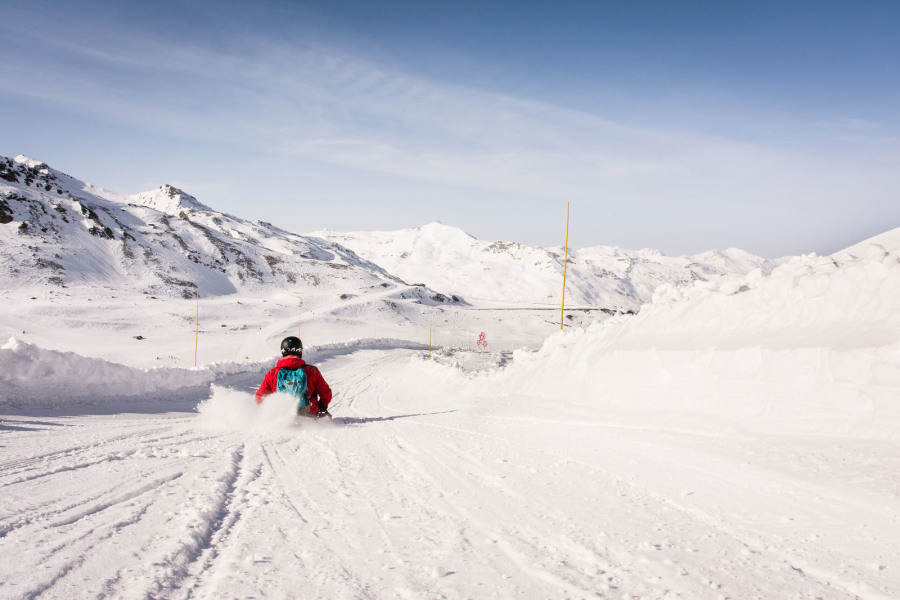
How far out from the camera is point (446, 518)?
370cm

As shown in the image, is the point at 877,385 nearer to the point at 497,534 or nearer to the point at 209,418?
the point at 497,534

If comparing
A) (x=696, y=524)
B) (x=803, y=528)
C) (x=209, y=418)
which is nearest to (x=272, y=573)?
(x=696, y=524)

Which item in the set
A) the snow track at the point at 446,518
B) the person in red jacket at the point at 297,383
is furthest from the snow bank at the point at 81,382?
the snow track at the point at 446,518

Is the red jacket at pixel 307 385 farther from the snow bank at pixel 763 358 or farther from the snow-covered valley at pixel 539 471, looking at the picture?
the snow bank at pixel 763 358

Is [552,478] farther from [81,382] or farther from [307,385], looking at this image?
[81,382]

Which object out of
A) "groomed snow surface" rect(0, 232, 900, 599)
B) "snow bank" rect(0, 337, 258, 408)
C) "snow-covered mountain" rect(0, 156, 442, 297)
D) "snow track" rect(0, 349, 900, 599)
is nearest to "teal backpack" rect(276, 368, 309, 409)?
"groomed snow surface" rect(0, 232, 900, 599)

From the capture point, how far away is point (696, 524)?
12.4 feet

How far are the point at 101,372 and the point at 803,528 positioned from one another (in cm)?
1377


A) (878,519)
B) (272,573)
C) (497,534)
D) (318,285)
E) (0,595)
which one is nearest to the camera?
(0,595)

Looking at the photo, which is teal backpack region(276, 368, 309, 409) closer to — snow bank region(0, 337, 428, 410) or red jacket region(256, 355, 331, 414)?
red jacket region(256, 355, 331, 414)

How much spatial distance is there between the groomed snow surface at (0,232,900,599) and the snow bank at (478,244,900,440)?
33mm

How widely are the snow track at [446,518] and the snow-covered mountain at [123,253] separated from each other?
68905 mm

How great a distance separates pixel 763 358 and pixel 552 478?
12.6ft

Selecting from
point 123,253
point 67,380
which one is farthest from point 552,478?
point 123,253
